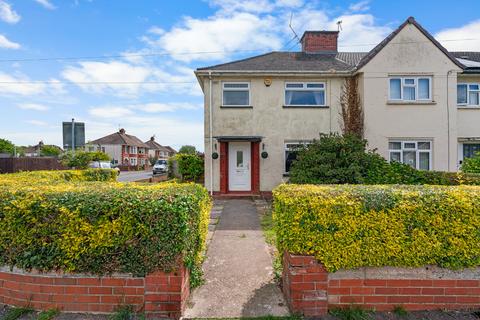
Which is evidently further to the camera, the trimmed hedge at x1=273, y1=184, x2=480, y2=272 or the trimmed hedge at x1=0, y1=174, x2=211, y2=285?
the trimmed hedge at x1=273, y1=184, x2=480, y2=272

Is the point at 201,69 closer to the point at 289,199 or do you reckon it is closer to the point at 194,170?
the point at 194,170

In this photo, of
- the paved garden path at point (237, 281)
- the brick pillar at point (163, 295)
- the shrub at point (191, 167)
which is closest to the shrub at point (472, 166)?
the paved garden path at point (237, 281)

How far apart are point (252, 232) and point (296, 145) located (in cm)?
581

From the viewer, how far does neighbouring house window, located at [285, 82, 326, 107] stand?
11680 millimetres

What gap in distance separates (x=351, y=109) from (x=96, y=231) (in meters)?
10.9

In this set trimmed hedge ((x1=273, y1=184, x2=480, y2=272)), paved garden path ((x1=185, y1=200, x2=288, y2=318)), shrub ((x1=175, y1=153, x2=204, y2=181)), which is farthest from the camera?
shrub ((x1=175, y1=153, x2=204, y2=181))

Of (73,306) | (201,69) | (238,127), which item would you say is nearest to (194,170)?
(238,127)

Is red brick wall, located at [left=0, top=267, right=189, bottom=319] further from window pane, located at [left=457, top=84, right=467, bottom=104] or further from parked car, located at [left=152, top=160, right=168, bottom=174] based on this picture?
parked car, located at [left=152, top=160, right=168, bottom=174]

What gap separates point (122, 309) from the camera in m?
2.89

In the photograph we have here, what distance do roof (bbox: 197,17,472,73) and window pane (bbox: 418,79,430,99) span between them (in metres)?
1.24

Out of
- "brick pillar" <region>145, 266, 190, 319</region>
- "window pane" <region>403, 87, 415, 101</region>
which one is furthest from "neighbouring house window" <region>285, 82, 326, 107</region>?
"brick pillar" <region>145, 266, 190, 319</region>

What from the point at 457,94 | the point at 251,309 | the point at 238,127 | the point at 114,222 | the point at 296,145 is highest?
the point at 457,94

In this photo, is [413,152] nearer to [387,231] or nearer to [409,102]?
[409,102]

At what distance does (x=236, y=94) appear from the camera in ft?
38.4
